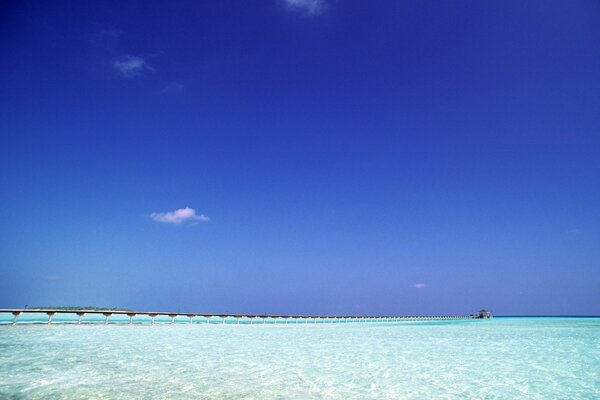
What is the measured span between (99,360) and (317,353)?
638 centimetres

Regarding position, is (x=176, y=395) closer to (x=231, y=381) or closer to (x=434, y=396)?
(x=231, y=381)

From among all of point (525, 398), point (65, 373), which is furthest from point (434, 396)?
point (65, 373)

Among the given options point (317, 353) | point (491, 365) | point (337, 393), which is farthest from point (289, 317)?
point (337, 393)

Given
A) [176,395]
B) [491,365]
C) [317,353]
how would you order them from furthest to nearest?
1. [317,353]
2. [491,365]
3. [176,395]

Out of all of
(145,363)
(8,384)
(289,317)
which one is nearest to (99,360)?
(145,363)

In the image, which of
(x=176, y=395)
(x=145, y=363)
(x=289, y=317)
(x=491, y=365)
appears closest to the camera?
(x=176, y=395)

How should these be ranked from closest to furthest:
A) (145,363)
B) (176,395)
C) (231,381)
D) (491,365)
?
(176,395), (231,381), (145,363), (491,365)

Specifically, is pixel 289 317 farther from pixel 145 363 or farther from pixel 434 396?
pixel 434 396

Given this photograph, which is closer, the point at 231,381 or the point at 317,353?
→ the point at 231,381

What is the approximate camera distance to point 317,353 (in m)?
11.9

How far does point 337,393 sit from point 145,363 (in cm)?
533

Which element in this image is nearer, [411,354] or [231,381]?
[231,381]

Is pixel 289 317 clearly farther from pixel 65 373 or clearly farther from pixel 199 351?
pixel 65 373

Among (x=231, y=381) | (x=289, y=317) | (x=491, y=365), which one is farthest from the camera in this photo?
(x=289, y=317)
